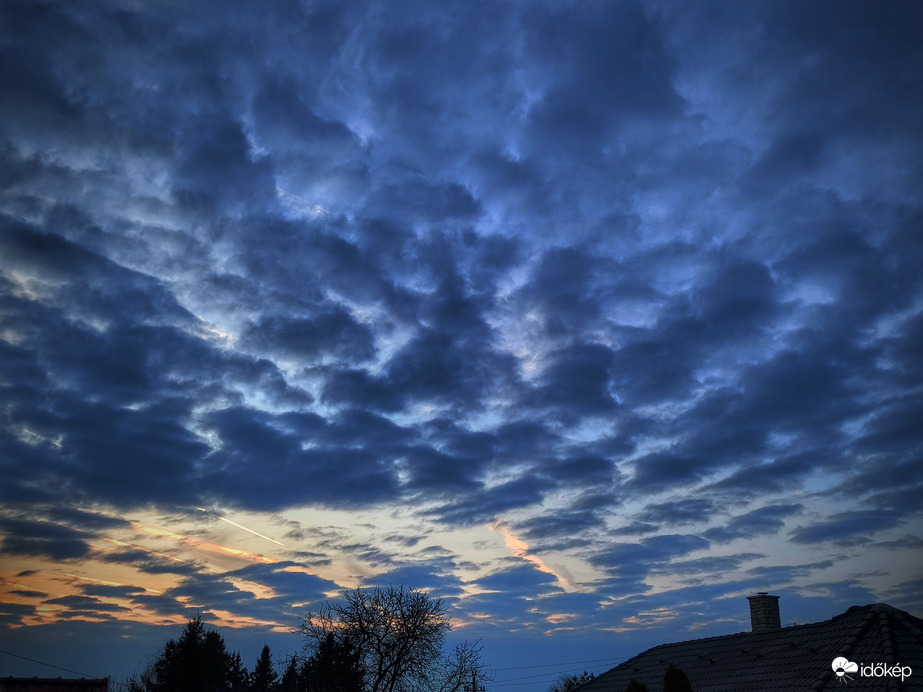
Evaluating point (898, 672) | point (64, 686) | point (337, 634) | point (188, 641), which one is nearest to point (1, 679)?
point (64, 686)

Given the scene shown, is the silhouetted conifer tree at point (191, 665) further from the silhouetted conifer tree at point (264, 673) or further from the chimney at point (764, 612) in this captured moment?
the chimney at point (764, 612)

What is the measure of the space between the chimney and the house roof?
2.40 m

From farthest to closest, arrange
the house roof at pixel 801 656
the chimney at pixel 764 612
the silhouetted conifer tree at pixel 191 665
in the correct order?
the silhouetted conifer tree at pixel 191 665
the chimney at pixel 764 612
the house roof at pixel 801 656

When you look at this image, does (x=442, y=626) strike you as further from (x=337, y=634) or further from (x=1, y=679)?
(x=1, y=679)

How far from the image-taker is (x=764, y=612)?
136 feet

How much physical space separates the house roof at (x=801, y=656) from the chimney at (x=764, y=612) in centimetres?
240

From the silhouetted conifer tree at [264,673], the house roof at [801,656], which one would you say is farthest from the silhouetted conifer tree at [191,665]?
the house roof at [801,656]

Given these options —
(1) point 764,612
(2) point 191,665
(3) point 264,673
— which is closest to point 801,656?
(1) point 764,612

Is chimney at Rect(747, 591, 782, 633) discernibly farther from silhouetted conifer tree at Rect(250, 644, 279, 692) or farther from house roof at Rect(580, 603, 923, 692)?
silhouetted conifer tree at Rect(250, 644, 279, 692)

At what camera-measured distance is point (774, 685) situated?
1246 inches

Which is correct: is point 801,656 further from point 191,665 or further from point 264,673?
point 264,673

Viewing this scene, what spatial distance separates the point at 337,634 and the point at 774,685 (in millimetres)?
23523

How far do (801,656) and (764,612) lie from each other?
937 centimetres

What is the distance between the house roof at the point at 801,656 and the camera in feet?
91.0
